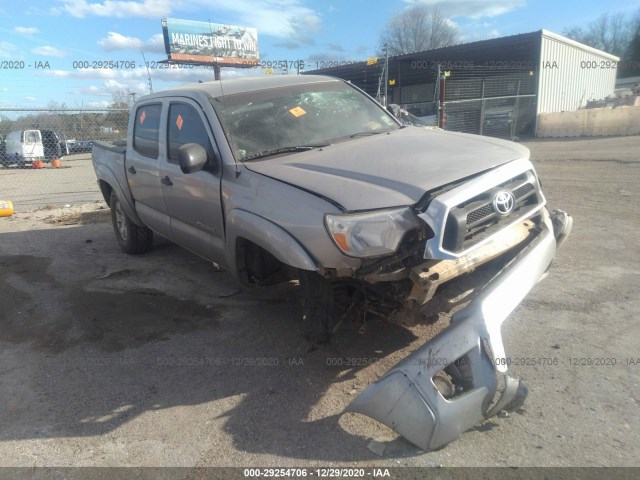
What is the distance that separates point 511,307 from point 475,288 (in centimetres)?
28

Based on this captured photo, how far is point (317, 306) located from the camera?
3.09 meters

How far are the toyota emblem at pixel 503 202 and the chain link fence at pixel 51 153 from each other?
22.5 feet

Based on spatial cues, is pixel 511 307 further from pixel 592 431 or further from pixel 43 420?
pixel 43 420

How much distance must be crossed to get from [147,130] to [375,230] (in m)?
3.46

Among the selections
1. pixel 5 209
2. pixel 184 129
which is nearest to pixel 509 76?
pixel 5 209

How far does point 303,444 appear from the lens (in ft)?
8.73

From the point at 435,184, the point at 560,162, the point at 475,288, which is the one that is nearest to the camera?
the point at 435,184

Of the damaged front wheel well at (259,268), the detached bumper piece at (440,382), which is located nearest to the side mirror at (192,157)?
the damaged front wheel well at (259,268)

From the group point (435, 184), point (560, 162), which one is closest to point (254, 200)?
point (435, 184)

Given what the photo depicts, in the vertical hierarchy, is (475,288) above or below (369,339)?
above

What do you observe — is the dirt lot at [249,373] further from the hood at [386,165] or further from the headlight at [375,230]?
the hood at [386,165]

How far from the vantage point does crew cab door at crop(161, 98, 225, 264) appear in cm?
373

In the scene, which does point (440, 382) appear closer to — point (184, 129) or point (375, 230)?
point (375, 230)

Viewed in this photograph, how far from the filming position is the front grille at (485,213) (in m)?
2.63
